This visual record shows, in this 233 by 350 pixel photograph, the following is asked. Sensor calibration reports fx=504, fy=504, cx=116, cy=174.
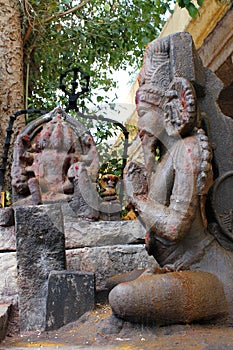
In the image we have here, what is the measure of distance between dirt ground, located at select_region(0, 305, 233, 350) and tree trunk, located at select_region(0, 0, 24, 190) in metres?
4.33

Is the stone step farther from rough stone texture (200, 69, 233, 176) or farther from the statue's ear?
rough stone texture (200, 69, 233, 176)

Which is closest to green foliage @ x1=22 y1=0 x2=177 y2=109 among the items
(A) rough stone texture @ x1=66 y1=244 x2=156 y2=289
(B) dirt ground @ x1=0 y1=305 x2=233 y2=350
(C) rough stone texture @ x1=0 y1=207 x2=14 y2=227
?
(C) rough stone texture @ x1=0 y1=207 x2=14 y2=227

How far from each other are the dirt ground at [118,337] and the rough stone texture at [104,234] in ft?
3.96

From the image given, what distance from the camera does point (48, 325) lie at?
8.86 feet

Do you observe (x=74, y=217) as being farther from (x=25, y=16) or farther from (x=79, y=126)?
(x=25, y=16)

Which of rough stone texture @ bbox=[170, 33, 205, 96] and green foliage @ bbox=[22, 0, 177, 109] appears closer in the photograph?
rough stone texture @ bbox=[170, 33, 205, 96]

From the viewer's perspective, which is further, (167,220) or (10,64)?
(10,64)

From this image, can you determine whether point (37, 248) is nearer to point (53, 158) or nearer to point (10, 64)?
point (53, 158)

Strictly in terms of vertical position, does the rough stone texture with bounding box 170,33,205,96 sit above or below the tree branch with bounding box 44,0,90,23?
below

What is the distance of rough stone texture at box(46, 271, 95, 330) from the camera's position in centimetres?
271

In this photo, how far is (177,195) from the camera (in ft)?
8.45

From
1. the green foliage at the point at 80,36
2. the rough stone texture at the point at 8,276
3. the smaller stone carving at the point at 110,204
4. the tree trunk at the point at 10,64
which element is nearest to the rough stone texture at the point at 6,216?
the rough stone texture at the point at 8,276

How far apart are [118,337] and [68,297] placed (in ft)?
1.60

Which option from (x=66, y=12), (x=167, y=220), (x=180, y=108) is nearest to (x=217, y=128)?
(x=180, y=108)
